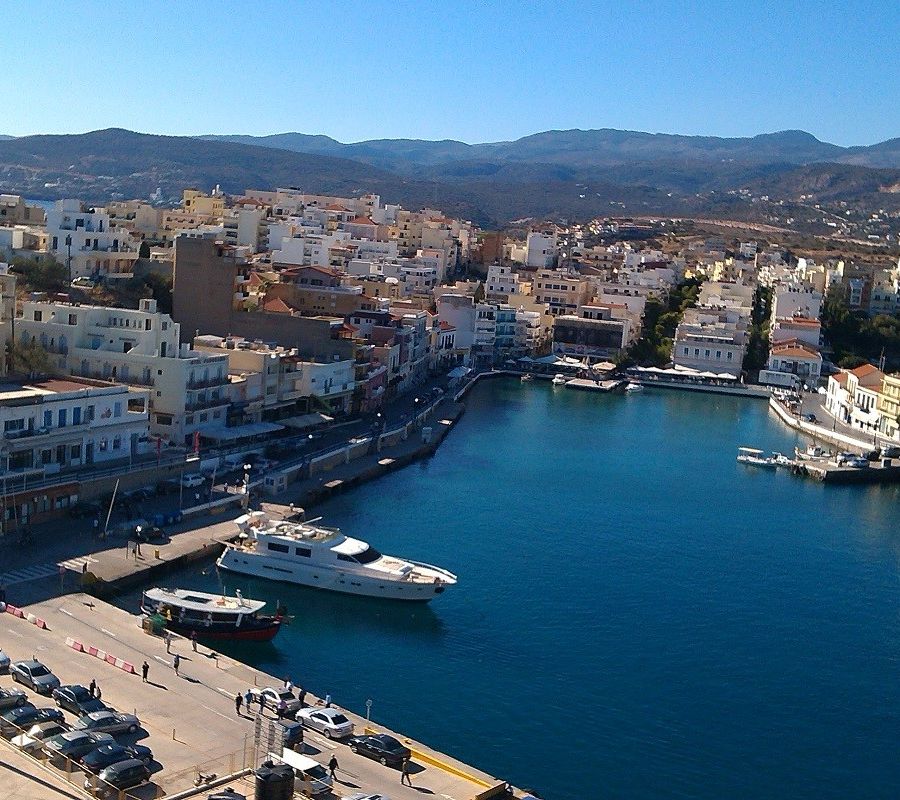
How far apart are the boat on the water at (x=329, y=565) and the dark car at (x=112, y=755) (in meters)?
6.83

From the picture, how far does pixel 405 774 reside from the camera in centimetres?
1106

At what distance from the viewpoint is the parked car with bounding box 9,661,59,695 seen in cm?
1168

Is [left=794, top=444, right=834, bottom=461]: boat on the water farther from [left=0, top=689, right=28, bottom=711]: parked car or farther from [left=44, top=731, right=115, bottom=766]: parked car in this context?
[left=44, top=731, right=115, bottom=766]: parked car

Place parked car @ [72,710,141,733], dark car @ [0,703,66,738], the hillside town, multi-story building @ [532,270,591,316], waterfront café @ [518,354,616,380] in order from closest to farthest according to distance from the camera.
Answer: dark car @ [0,703,66,738], parked car @ [72,710,141,733], the hillside town, waterfront café @ [518,354,616,380], multi-story building @ [532,270,591,316]

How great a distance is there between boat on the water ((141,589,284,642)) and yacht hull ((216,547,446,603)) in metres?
2.13

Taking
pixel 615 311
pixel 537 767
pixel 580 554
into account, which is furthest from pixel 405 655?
pixel 615 311

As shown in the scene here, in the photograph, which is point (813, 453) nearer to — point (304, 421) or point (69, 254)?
point (304, 421)

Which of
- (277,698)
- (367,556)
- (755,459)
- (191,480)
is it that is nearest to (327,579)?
(367,556)

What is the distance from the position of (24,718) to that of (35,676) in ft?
3.69

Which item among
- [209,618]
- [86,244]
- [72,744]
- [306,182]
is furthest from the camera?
[306,182]

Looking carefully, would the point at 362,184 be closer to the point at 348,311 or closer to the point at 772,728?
the point at 348,311

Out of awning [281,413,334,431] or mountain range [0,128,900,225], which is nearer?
awning [281,413,334,431]

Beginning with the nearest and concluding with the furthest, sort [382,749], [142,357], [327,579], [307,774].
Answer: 1. [307,774]
2. [382,749]
3. [327,579]
4. [142,357]

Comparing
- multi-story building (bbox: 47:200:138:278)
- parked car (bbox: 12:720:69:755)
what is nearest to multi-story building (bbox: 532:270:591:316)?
multi-story building (bbox: 47:200:138:278)
